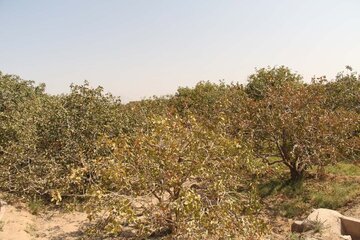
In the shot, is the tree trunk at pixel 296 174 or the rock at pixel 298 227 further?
the tree trunk at pixel 296 174

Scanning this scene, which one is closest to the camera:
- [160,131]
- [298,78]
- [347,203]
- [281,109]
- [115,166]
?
[115,166]

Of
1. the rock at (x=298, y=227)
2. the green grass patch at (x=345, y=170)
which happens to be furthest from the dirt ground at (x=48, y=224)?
the green grass patch at (x=345, y=170)

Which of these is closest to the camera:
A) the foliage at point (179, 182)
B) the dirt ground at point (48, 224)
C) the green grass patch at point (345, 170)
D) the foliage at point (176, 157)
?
the foliage at point (179, 182)

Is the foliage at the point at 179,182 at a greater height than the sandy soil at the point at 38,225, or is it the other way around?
the foliage at the point at 179,182

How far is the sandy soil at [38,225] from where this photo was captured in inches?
425

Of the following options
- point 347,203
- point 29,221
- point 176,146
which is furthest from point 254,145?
point 29,221

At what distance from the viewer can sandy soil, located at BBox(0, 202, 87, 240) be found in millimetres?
10789

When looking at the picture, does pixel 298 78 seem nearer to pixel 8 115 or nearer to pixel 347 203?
pixel 347 203

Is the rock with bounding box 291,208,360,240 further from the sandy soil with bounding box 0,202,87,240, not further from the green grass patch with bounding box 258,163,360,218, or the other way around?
the sandy soil with bounding box 0,202,87,240

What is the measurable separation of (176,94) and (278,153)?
23.0 m

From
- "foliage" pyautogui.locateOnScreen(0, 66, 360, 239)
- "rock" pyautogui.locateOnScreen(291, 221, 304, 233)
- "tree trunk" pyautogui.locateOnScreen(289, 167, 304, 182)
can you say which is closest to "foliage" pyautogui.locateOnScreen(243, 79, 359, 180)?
"foliage" pyautogui.locateOnScreen(0, 66, 360, 239)

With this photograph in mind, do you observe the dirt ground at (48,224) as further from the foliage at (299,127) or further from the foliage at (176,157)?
the foliage at (299,127)

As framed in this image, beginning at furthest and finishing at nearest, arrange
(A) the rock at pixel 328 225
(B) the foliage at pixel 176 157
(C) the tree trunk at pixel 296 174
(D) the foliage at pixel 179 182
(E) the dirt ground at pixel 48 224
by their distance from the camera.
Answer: (C) the tree trunk at pixel 296 174 → (E) the dirt ground at pixel 48 224 → (A) the rock at pixel 328 225 → (B) the foliage at pixel 176 157 → (D) the foliage at pixel 179 182

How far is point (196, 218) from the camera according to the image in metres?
7.73
